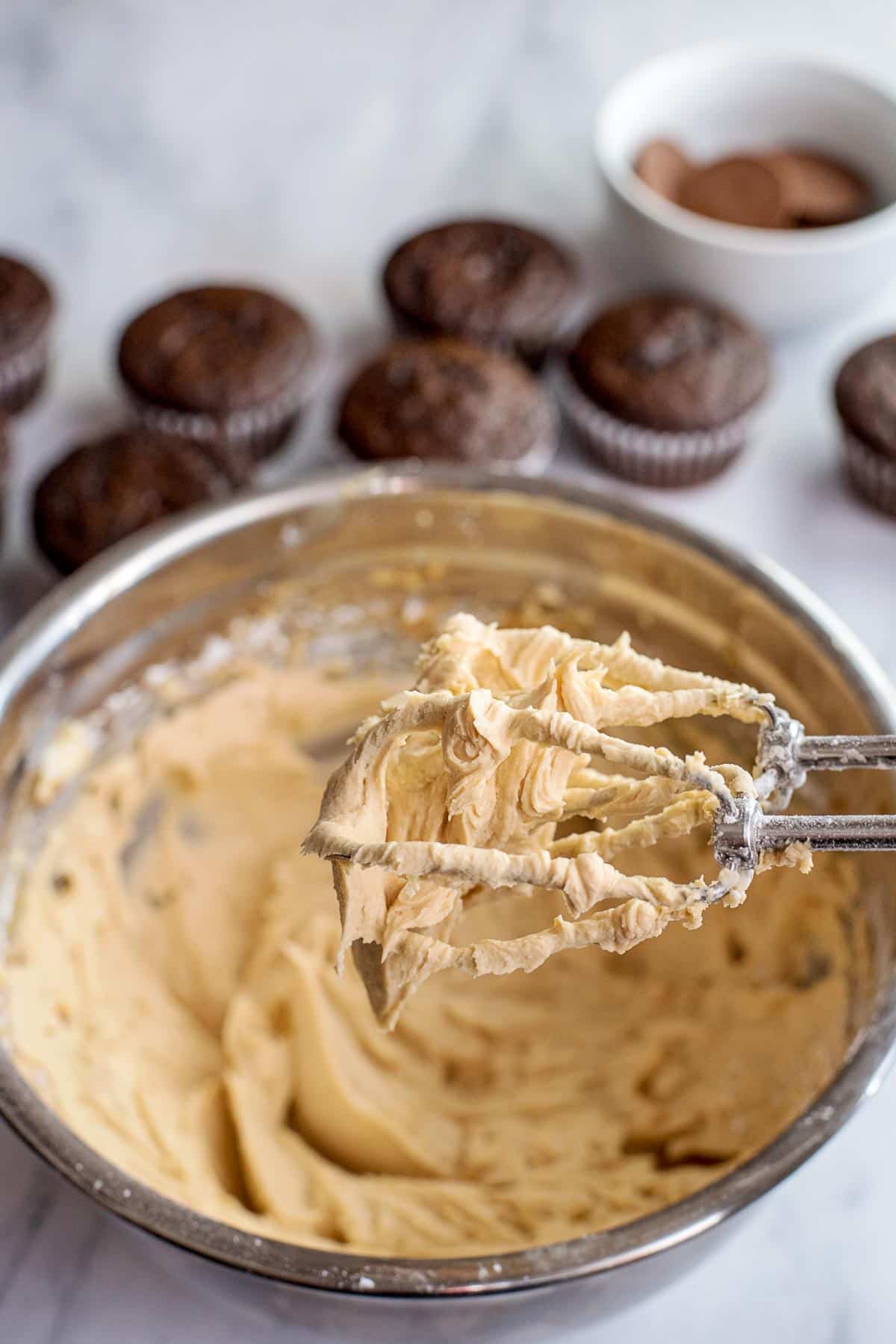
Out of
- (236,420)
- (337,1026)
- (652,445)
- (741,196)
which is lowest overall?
(337,1026)

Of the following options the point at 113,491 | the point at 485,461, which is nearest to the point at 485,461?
the point at 485,461

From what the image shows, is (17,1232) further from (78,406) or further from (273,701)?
(78,406)

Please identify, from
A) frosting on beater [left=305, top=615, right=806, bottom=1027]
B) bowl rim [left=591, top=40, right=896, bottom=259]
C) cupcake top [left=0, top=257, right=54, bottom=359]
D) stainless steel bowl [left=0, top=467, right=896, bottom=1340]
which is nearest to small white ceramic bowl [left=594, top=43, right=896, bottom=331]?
bowl rim [left=591, top=40, right=896, bottom=259]

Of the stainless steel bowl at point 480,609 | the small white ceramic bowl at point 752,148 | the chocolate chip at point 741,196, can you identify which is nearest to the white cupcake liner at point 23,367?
the stainless steel bowl at point 480,609

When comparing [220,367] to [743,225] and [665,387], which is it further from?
[743,225]

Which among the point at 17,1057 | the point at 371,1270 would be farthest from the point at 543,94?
the point at 371,1270

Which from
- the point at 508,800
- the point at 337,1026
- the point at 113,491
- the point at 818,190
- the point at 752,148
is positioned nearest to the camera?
the point at 508,800

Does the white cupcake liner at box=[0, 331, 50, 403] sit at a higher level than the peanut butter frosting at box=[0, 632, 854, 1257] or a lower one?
higher

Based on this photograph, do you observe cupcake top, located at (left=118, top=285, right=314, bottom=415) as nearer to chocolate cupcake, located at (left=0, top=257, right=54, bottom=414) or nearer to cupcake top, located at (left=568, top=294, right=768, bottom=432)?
chocolate cupcake, located at (left=0, top=257, right=54, bottom=414)

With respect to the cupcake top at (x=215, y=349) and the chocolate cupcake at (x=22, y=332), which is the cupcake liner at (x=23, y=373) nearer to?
the chocolate cupcake at (x=22, y=332)
